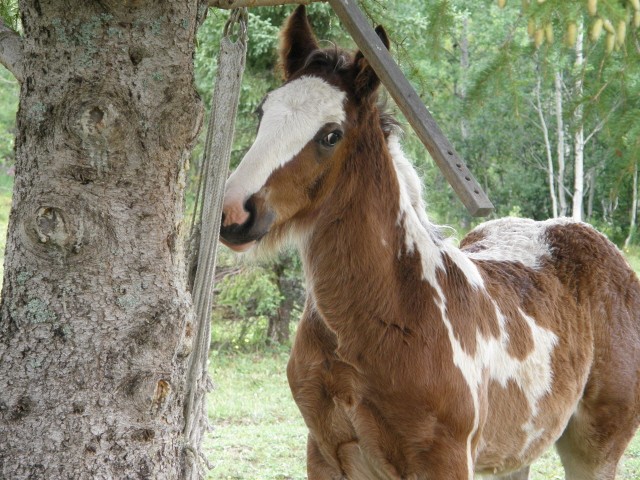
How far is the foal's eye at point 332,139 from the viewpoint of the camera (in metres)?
2.76

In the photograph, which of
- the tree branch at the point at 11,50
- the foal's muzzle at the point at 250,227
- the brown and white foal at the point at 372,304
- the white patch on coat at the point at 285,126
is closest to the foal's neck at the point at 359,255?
the brown and white foal at the point at 372,304

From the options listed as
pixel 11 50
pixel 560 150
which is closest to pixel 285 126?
pixel 11 50

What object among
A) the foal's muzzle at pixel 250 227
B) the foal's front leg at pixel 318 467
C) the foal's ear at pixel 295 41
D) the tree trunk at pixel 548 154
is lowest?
the foal's front leg at pixel 318 467

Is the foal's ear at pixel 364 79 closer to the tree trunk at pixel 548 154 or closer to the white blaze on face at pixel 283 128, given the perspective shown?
the white blaze on face at pixel 283 128

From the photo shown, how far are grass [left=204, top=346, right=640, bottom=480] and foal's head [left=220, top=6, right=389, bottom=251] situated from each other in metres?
1.11

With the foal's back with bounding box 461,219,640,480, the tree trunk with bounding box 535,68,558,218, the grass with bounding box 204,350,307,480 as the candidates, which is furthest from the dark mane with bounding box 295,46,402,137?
the tree trunk with bounding box 535,68,558,218

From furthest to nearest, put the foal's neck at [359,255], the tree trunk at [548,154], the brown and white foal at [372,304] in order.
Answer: the tree trunk at [548,154], the foal's neck at [359,255], the brown and white foal at [372,304]

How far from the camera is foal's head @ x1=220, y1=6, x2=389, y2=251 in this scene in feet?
8.50

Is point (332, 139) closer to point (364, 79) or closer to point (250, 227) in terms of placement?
point (364, 79)

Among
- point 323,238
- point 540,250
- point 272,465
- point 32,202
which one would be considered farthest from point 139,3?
point 272,465

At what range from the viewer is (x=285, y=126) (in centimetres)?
265

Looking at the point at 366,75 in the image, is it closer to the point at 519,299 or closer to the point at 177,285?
the point at 177,285

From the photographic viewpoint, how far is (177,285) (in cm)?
237

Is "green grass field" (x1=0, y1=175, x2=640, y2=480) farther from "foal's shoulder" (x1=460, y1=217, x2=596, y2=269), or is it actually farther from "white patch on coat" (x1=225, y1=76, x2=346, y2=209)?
"foal's shoulder" (x1=460, y1=217, x2=596, y2=269)
